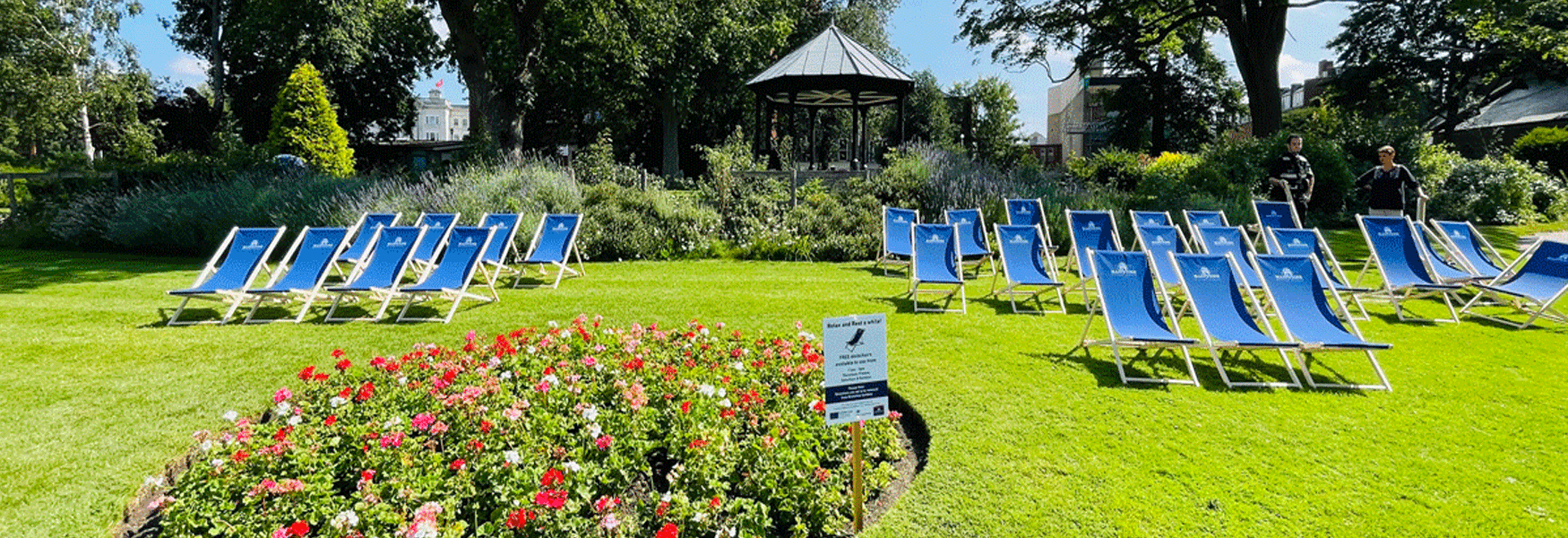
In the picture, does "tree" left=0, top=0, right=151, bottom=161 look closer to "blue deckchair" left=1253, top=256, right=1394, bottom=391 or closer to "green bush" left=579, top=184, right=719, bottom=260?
"green bush" left=579, top=184, right=719, bottom=260

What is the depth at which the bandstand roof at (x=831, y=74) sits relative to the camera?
15.2m

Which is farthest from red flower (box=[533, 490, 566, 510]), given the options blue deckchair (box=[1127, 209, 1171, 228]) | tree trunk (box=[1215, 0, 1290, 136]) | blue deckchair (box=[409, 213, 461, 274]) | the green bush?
tree trunk (box=[1215, 0, 1290, 136])

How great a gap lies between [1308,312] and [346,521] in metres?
5.90

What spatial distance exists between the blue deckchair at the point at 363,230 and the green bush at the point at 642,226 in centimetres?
255

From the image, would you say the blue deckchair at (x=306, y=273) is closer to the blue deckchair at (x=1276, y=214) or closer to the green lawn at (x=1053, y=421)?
the green lawn at (x=1053, y=421)

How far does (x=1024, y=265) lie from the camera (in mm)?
7836

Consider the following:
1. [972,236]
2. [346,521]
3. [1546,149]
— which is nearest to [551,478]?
[346,521]

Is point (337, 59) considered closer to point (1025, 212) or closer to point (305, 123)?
point (305, 123)

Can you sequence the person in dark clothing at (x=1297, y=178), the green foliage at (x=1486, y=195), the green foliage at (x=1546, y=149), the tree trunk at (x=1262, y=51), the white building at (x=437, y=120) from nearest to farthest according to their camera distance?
the person in dark clothing at (x=1297, y=178) → the green foliage at (x=1486, y=195) → the tree trunk at (x=1262, y=51) → the green foliage at (x=1546, y=149) → the white building at (x=437, y=120)

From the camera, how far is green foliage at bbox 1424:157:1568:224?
1578 cm

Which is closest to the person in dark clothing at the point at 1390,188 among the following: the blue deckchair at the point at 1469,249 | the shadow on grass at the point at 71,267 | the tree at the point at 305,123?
the blue deckchair at the point at 1469,249

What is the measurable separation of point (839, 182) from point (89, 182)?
1351cm

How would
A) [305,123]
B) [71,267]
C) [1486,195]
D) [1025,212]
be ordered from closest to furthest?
[71,267] → [1025,212] → [1486,195] → [305,123]

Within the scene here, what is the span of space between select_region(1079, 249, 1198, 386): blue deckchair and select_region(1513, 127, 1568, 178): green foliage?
24.1m
